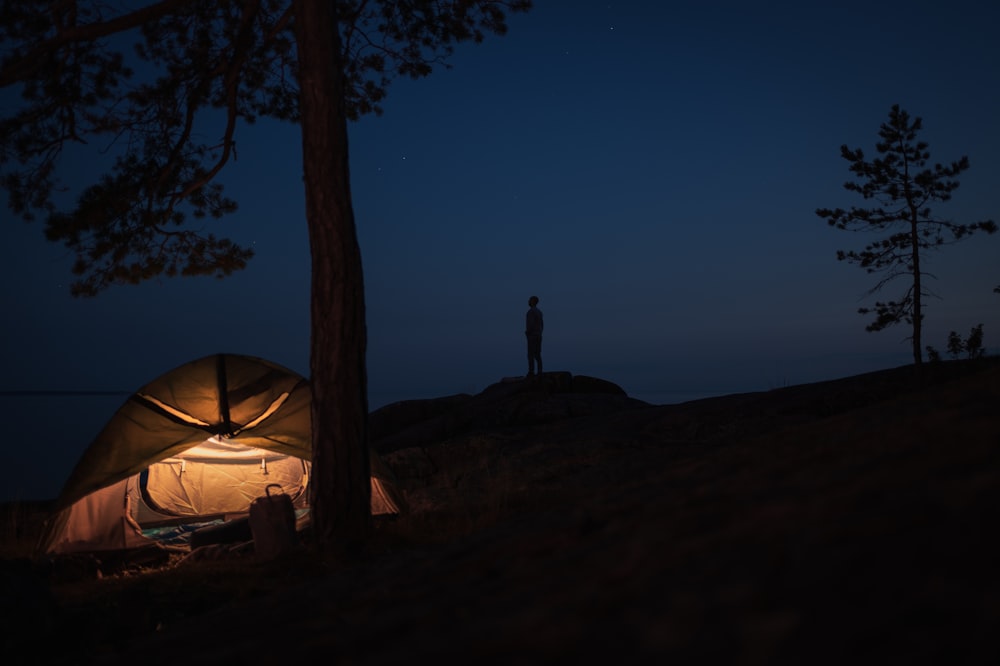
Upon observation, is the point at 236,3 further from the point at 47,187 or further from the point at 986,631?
the point at 986,631

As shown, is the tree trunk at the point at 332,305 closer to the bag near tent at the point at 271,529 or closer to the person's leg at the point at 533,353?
the bag near tent at the point at 271,529

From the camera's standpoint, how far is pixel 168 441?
7098 mm

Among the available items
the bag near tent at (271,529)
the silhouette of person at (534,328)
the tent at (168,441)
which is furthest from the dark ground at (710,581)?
the silhouette of person at (534,328)

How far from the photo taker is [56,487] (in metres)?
19.4

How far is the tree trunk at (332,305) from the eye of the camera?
20.1 ft

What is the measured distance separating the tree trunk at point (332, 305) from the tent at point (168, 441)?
0.55m

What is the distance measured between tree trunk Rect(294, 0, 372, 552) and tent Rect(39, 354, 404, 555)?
55cm

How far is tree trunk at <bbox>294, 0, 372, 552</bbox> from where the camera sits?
6.13m

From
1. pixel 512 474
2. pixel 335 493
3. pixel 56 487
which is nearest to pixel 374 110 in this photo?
pixel 512 474

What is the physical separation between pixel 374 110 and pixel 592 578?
9.87 m

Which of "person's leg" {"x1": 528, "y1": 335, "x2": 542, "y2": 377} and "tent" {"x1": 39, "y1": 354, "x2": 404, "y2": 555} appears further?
"person's leg" {"x1": 528, "y1": 335, "x2": 542, "y2": 377}

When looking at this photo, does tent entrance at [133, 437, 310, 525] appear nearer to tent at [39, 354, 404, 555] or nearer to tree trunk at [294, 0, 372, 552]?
tent at [39, 354, 404, 555]

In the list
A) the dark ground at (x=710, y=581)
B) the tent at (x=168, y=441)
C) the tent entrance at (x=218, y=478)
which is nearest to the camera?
the dark ground at (x=710, y=581)

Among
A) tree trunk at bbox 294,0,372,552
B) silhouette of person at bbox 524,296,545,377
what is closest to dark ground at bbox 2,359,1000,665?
tree trunk at bbox 294,0,372,552
